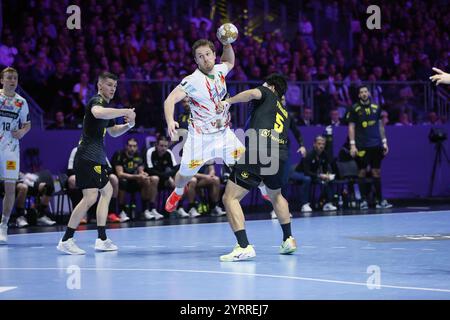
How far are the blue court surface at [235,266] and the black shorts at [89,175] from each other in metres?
0.83

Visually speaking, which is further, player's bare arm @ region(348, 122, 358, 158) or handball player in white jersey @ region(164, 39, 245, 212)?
player's bare arm @ region(348, 122, 358, 158)

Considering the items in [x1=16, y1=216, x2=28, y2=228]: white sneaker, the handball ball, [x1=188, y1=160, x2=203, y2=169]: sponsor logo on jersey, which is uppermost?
the handball ball

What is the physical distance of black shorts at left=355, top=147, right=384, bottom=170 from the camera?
17078 mm

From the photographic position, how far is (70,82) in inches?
662

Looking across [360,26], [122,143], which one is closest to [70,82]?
[122,143]

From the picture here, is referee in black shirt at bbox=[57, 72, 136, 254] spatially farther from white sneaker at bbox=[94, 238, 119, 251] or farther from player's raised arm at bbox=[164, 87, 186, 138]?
player's raised arm at bbox=[164, 87, 186, 138]

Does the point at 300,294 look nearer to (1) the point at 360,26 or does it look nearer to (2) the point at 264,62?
(2) the point at 264,62

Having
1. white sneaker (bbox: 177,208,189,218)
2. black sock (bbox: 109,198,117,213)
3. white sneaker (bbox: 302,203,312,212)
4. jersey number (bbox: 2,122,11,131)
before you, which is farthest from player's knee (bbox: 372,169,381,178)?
jersey number (bbox: 2,122,11,131)

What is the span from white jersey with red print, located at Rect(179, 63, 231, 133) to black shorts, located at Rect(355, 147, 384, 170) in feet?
24.4

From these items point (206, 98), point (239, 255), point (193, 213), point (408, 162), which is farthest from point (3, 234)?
point (408, 162)

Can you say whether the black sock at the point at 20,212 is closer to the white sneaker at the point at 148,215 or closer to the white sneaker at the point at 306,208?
the white sneaker at the point at 148,215

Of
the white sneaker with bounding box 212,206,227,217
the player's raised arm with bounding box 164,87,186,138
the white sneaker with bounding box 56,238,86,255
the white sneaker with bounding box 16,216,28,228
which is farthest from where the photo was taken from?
the white sneaker with bounding box 212,206,227,217

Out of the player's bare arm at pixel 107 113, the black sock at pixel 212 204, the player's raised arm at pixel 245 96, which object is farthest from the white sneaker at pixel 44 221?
the player's raised arm at pixel 245 96

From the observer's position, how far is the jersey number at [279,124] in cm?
995
